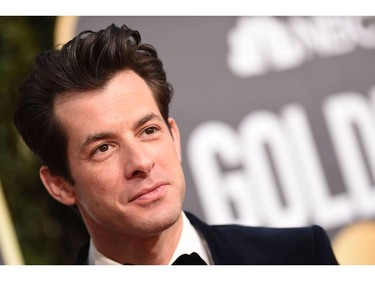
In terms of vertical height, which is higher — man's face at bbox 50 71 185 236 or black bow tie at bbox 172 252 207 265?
man's face at bbox 50 71 185 236

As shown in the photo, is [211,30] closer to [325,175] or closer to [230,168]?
[230,168]

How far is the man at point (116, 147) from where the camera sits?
5.58 ft

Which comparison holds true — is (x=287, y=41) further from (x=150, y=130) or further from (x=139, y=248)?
(x=139, y=248)

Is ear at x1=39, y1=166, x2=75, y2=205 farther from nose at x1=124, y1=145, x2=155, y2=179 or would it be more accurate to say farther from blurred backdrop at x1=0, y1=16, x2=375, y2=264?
blurred backdrop at x1=0, y1=16, x2=375, y2=264

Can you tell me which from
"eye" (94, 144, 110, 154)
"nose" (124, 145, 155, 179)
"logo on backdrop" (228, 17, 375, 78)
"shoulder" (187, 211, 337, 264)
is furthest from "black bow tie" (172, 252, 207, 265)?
"logo on backdrop" (228, 17, 375, 78)

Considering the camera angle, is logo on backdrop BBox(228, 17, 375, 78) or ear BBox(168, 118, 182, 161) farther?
logo on backdrop BBox(228, 17, 375, 78)

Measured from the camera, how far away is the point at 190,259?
1.74 metres

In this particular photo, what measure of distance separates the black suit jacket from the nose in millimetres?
Result: 209

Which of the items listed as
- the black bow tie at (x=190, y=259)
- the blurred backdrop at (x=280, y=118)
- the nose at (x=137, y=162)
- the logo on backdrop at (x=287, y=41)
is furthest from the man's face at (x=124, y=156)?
the logo on backdrop at (x=287, y=41)

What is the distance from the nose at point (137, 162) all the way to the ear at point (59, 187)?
0.20 meters

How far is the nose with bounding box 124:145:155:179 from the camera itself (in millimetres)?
1706

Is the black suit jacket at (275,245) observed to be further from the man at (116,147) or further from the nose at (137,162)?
the nose at (137,162)

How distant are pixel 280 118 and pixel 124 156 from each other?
2.13ft

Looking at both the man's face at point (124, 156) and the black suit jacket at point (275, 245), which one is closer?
the man's face at point (124, 156)
